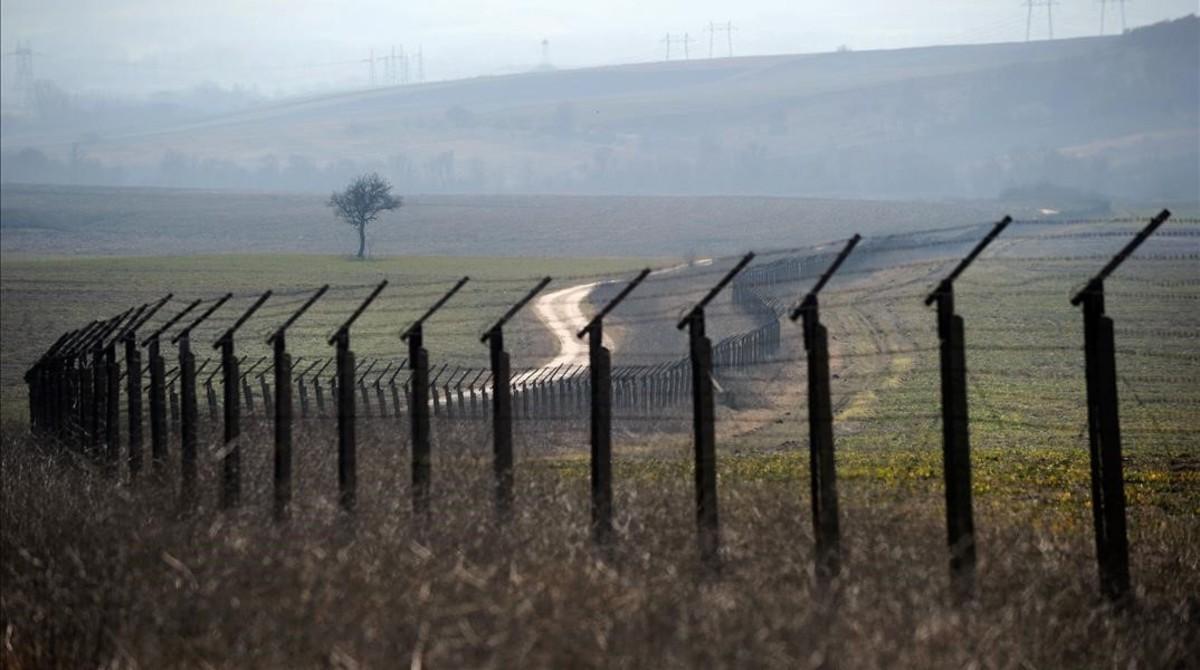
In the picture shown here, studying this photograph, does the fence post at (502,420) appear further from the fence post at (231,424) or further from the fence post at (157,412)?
the fence post at (157,412)

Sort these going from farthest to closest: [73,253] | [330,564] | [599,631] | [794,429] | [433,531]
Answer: [73,253], [794,429], [433,531], [330,564], [599,631]

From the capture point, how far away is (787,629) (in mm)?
9750

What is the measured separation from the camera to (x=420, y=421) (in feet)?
54.1

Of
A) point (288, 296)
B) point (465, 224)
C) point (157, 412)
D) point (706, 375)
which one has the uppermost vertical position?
point (465, 224)

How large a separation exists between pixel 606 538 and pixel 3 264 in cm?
8869

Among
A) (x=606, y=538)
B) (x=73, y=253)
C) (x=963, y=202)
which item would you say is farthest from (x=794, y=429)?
(x=963, y=202)

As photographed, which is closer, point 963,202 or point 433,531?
point 433,531

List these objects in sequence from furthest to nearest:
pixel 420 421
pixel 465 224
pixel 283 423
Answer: pixel 465 224 < pixel 283 423 < pixel 420 421

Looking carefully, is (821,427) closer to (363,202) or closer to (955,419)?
(955,419)

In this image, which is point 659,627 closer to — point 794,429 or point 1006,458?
point 1006,458

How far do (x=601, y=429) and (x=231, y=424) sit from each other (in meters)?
5.84

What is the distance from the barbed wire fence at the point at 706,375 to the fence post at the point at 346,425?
0.02 m

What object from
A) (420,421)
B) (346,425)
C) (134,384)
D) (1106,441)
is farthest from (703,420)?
(134,384)

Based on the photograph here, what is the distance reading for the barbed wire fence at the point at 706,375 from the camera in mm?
14305
